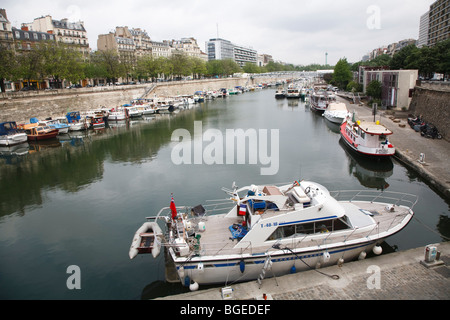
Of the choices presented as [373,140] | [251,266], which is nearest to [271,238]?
[251,266]

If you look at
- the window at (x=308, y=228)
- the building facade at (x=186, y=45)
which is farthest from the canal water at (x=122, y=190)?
the building facade at (x=186, y=45)

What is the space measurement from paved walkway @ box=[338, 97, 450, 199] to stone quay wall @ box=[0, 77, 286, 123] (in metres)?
→ 50.3

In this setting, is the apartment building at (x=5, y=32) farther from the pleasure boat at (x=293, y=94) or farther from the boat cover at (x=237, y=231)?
the boat cover at (x=237, y=231)

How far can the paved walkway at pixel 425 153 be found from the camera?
67.5ft

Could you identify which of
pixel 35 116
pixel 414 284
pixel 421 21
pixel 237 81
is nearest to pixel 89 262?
pixel 414 284

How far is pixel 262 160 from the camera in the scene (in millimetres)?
28641

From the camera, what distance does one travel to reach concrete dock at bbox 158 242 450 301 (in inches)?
399

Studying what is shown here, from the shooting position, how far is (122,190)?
23.1 m

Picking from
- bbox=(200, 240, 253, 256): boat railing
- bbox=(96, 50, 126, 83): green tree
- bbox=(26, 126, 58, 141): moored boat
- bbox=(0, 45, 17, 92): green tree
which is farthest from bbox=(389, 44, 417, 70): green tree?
bbox=(0, 45, 17, 92): green tree

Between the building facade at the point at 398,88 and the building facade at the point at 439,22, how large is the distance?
3465 cm

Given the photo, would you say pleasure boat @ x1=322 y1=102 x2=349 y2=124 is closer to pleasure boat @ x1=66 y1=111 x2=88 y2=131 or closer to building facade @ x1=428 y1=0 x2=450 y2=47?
pleasure boat @ x1=66 y1=111 x2=88 y2=131

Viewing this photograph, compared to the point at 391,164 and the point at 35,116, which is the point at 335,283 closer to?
the point at 391,164
